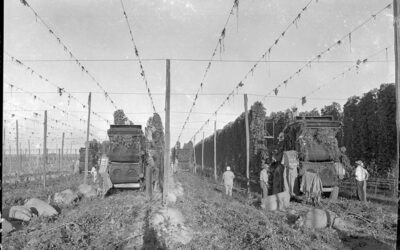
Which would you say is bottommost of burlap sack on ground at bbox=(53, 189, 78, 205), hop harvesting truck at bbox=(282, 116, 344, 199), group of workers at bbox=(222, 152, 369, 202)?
burlap sack on ground at bbox=(53, 189, 78, 205)

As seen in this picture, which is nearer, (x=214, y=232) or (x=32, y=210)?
(x=214, y=232)

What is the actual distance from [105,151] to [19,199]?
17.1ft

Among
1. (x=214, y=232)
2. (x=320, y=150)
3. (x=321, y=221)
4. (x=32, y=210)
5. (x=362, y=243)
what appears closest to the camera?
(x=362, y=243)

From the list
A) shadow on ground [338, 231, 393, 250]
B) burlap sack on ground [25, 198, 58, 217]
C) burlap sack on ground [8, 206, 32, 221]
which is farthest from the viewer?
burlap sack on ground [25, 198, 58, 217]

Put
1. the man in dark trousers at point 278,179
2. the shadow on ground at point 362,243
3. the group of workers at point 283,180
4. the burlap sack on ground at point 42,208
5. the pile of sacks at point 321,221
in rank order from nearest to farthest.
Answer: the shadow on ground at point 362,243 < the pile of sacks at point 321,221 < the burlap sack on ground at point 42,208 < the group of workers at point 283,180 < the man in dark trousers at point 278,179

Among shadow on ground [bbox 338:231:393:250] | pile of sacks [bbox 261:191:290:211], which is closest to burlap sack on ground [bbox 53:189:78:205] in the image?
pile of sacks [bbox 261:191:290:211]

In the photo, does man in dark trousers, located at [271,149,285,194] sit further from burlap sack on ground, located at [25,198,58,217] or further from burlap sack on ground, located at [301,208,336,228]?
burlap sack on ground, located at [25,198,58,217]

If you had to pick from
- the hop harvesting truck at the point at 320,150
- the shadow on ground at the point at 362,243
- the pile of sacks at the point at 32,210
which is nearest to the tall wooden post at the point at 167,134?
the pile of sacks at the point at 32,210

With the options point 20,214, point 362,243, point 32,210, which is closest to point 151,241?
point 362,243

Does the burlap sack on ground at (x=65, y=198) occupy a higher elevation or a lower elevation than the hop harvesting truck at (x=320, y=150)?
lower

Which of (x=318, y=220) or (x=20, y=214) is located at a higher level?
(x=318, y=220)

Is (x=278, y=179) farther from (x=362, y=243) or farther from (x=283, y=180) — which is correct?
(x=362, y=243)

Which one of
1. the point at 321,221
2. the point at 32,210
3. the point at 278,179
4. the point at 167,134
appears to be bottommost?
the point at 32,210

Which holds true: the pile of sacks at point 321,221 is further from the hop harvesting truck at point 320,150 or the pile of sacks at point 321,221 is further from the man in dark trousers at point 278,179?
the man in dark trousers at point 278,179
